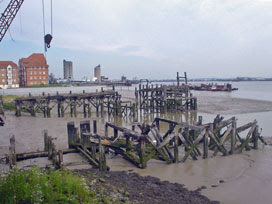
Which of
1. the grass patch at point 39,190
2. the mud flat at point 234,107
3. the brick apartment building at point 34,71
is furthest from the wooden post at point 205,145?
the brick apartment building at point 34,71

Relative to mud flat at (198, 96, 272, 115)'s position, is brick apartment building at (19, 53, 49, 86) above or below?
above

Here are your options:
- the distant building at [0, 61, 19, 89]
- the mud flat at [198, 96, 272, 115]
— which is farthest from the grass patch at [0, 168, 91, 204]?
the distant building at [0, 61, 19, 89]

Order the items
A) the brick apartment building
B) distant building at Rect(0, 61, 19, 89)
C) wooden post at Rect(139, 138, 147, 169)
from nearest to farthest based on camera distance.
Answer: wooden post at Rect(139, 138, 147, 169) → distant building at Rect(0, 61, 19, 89) → the brick apartment building

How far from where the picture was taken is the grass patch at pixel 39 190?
5633 millimetres

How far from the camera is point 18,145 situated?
46.9 ft

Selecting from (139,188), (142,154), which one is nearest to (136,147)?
(142,154)

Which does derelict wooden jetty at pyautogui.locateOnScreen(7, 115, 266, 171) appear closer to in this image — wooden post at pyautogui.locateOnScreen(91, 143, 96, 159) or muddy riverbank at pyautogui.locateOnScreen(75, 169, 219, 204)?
wooden post at pyautogui.locateOnScreen(91, 143, 96, 159)

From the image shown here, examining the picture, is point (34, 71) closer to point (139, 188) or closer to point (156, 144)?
point (156, 144)

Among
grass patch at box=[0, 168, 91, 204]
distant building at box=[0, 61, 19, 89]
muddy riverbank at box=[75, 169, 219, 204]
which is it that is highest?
distant building at box=[0, 61, 19, 89]

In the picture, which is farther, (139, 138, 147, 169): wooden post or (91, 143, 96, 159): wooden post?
(91, 143, 96, 159): wooden post

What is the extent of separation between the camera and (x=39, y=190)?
18.9 ft

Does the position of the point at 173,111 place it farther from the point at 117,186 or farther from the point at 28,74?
the point at 28,74

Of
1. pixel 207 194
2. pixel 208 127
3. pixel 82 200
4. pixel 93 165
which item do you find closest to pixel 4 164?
pixel 93 165

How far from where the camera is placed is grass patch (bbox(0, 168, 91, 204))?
5.63m
